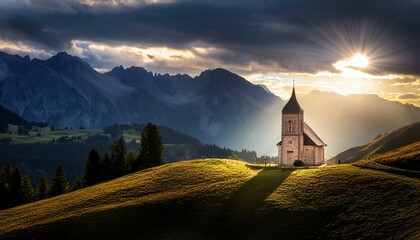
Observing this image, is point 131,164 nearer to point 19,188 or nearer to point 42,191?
point 42,191

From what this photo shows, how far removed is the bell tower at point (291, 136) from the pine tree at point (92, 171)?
159ft

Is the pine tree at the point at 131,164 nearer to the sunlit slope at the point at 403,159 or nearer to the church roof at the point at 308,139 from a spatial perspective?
the church roof at the point at 308,139

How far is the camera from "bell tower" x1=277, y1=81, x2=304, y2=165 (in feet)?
400

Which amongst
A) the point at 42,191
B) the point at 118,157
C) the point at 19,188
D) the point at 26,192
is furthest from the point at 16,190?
the point at 118,157

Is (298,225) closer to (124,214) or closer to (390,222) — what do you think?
(390,222)

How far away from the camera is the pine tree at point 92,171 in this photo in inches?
4644

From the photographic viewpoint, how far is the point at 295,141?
12212cm

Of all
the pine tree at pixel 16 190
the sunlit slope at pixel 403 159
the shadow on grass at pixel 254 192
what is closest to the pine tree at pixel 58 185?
the pine tree at pixel 16 190

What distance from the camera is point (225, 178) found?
7819 cm

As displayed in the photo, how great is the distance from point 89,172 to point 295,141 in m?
54.7

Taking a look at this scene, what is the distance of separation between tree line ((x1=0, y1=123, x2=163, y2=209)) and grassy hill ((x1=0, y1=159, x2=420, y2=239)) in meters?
31.4

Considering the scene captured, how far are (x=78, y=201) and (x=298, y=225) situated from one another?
132 ft

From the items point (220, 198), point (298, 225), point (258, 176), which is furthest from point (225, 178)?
point (298, 225)

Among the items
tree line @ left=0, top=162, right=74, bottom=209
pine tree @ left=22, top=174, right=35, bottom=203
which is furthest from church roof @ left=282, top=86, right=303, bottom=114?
pine tree @ left=22, top=174, right=35, bottom=203
